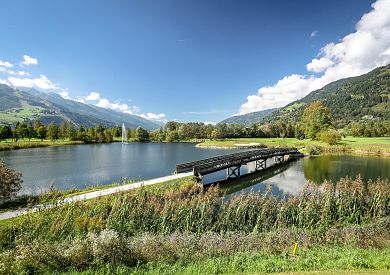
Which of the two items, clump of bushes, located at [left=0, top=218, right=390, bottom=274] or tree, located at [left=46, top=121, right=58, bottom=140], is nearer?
clump of bushes, located at [left=0, top=218, right=390, bottom=274]

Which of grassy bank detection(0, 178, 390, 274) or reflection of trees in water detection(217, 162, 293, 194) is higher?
grassy bank detection(0, 178, 390, 274)

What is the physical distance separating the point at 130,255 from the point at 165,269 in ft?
5.66

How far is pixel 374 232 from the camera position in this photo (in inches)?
550

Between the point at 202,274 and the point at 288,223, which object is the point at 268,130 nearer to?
the point at 288,223

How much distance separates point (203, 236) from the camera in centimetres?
1248

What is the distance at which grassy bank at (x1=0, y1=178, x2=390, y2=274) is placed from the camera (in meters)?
9.35

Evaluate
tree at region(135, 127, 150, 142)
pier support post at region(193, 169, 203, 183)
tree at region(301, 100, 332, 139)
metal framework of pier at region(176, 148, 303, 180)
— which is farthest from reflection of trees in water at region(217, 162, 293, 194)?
tree at region(135, 127, 150, 142)

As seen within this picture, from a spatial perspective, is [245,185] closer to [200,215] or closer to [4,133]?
[200,215]

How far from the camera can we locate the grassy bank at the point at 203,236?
9.35 meters

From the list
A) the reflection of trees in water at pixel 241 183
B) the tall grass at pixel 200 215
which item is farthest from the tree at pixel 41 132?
the tall grass at pixel 200 215

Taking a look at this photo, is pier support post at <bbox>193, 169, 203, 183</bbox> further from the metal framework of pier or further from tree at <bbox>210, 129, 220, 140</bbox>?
tree at <bbox>210, 129, 220, 140</bbox>

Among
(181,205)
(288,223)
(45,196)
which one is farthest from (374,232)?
(45,196)

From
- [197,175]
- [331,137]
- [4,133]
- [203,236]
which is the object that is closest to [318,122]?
[331,137]

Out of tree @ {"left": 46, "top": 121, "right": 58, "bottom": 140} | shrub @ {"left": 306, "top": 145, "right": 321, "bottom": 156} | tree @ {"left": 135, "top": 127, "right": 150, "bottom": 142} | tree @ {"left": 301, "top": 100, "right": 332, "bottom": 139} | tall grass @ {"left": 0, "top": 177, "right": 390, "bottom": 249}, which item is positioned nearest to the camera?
tall grass @ {"left": 0, "top": 177, "right": 390, "bottom": 249}
